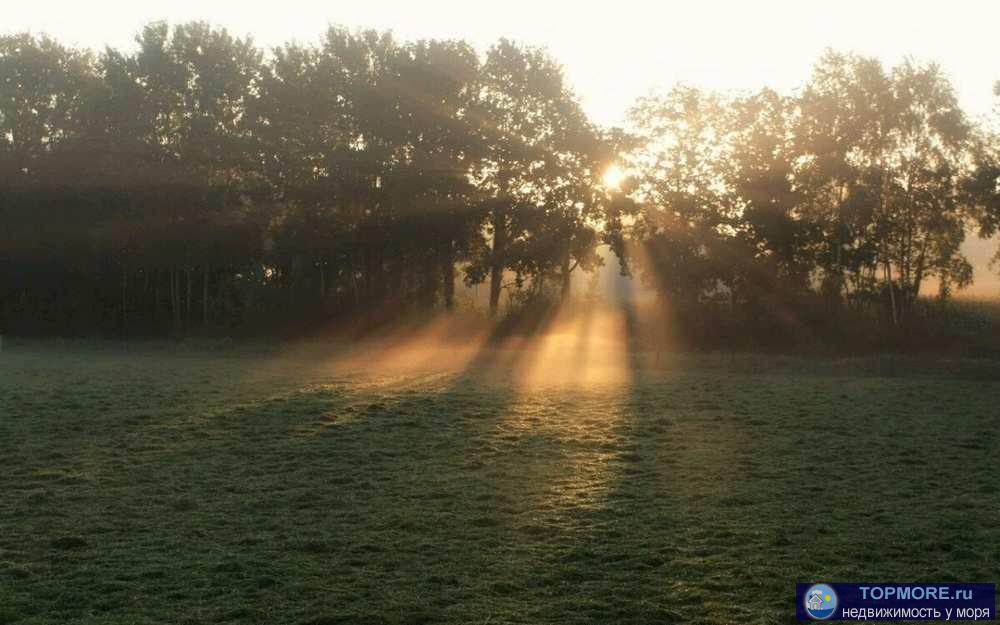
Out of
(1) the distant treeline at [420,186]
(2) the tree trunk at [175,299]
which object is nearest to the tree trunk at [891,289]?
(1) the distant treeline at [420,186]

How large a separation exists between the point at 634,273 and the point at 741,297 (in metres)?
6.16

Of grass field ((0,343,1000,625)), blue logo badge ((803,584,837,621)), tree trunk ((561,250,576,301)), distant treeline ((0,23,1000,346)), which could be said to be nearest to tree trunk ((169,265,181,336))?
distant treeline ((0,23,1000,346))

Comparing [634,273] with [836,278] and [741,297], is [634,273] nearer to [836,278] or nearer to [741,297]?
[741,297]

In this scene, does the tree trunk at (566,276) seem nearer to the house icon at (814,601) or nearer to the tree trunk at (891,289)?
the tree trunk at (891,289)

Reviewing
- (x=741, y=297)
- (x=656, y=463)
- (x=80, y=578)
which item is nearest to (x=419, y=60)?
(x=741, y=297)

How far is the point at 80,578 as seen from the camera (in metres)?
10.4

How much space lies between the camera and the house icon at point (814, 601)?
9242 millimetres

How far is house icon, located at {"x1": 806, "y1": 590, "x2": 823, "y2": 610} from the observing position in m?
9.24

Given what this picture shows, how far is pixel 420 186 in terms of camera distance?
52.3m

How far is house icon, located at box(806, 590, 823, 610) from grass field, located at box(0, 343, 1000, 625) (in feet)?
0.61

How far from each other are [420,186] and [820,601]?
145 feet

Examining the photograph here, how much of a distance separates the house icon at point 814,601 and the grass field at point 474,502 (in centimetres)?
18

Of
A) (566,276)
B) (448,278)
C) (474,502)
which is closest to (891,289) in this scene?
(566,276)

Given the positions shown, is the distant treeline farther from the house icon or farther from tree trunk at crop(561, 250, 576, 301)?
the house icon
